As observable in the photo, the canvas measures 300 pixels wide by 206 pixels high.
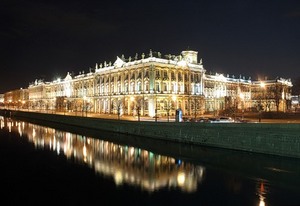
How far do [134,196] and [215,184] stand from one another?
290 inches

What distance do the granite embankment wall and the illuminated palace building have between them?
14.4 m

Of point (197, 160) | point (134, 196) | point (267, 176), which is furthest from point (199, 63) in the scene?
point (134, 196)

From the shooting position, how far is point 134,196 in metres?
23.7

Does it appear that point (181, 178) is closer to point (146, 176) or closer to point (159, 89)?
point (146, 176)

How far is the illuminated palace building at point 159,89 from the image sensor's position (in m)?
81.0

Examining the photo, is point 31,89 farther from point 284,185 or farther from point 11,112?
point 284,185

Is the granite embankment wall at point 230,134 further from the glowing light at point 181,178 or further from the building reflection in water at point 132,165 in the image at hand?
Answer: the glowing light at point 181,178

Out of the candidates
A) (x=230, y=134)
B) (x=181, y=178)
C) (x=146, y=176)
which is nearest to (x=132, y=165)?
(x=146, y=176)

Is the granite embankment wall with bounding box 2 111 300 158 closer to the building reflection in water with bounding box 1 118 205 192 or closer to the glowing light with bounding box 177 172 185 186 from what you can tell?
the building reflection in water with bounding box 1 118 205 192

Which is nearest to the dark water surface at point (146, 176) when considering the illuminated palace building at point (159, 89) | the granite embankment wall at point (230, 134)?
the granite embankment wall at point (230, 134)

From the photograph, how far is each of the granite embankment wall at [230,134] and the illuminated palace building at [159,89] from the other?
14410mm

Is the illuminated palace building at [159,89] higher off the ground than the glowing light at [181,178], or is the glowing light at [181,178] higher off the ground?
the illuminated palace building at [159,89]

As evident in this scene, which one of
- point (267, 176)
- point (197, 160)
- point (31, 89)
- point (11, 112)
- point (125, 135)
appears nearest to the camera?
point (267, 176)

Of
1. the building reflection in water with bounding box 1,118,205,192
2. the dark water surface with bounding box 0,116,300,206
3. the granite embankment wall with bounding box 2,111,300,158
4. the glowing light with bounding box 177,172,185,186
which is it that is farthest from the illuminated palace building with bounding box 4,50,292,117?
the glowing light with bounding box 177,172,185,186
